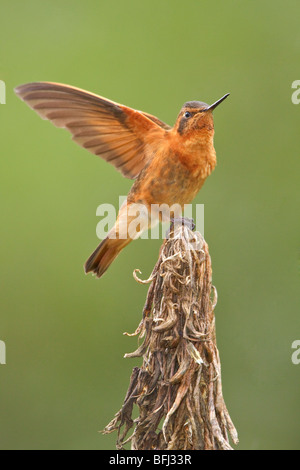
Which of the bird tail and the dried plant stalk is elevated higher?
the bird tail

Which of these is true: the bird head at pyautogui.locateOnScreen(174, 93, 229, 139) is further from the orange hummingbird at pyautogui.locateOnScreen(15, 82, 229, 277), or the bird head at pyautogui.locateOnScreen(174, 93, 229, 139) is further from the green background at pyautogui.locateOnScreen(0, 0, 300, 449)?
the green background at pyautogui.locateOnScreen(0, 0, 300, 449)

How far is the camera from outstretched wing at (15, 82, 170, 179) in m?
3.25

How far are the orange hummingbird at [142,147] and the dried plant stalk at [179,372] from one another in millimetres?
1180

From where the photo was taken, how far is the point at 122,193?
5598 mm

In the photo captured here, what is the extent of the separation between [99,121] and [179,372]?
5.72 feet

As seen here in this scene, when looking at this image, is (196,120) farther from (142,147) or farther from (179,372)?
(179,372)

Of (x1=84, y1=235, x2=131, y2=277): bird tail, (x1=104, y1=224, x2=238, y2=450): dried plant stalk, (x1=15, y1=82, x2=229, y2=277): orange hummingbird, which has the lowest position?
(x1=104, y1=224, x2=238, y2=450): dried plant stalk

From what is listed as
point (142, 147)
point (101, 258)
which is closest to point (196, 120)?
point (142, 147)

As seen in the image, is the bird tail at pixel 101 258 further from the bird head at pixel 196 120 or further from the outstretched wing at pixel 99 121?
the bird head at pixel 196 120

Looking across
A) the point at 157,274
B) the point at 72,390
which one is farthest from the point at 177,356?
the point at 72,390

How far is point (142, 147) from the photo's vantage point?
154 inches

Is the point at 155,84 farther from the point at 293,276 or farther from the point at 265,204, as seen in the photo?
the point at 293,276

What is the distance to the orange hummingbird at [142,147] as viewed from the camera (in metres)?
3.56

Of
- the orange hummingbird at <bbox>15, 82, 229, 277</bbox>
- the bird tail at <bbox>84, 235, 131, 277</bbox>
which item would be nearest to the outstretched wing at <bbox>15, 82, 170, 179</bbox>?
the orange hummingbird at <bbox>15, 82, 229, 277</bbox>
